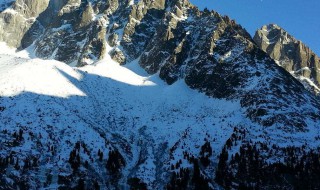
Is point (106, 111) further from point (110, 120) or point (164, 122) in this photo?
point (164, 122)

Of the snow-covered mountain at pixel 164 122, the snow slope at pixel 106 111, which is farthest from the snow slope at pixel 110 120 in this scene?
the snow-covered mountain at pixel 164 122

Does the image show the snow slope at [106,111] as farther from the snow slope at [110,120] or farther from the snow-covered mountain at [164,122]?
the snow-covered mountain at [164,122]

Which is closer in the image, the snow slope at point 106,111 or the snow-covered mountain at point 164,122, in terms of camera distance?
the snow-covered mountain at point 164,122

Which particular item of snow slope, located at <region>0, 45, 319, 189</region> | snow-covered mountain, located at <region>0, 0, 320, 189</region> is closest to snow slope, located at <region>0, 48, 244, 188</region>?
snow slope, located at <region>0, 45, 319, 189</region>

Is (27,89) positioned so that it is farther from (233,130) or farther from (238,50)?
(238,50)

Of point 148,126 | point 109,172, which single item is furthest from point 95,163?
point 148,126

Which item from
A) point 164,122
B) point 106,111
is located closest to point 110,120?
point 106,111

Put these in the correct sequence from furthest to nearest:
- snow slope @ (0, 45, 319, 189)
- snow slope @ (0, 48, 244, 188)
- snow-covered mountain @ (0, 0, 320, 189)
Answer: snow slope @ (0, 48, 244, 188) → snow slope @ (0, 45, 319, 189) → snow-covered mountain @ (0, 0, 320, 189)

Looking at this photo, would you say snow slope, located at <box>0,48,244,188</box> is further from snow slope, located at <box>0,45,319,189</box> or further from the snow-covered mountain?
the snow-covered mountain

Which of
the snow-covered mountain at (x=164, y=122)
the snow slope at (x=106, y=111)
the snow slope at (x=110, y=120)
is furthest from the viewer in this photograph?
the snow slope at (x=106, y=111)
